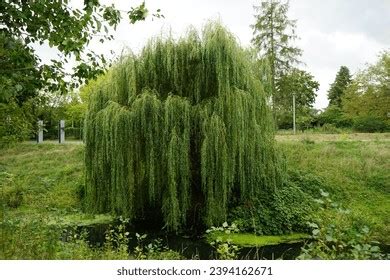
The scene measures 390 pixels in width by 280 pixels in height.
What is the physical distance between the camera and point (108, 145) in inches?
428

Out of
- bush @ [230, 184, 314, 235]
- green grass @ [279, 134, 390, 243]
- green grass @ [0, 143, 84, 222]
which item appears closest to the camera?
bush @ [230, 184, 314, 235]

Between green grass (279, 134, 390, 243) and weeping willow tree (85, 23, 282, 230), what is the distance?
14.0 feet

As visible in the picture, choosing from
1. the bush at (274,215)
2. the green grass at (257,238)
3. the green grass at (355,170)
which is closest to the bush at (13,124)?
the green grass at (257,238)

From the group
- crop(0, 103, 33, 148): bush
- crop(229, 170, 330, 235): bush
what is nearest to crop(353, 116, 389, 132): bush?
crop(229, 170, 330, 235): bush

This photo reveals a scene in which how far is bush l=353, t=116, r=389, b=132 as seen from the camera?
977 inches

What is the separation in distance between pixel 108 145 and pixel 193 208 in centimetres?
248

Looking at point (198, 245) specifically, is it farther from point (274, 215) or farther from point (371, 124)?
point (371, 124)

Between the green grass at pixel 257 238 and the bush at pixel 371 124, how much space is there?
50.0ft

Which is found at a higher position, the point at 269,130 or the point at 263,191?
the point at 269,130

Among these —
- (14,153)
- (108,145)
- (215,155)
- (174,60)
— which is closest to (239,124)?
(215,155)

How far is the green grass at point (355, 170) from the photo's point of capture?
46.8ft

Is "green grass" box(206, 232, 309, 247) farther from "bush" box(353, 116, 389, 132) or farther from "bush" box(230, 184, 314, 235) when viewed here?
"bush" box(353, 116, 389, 132)
